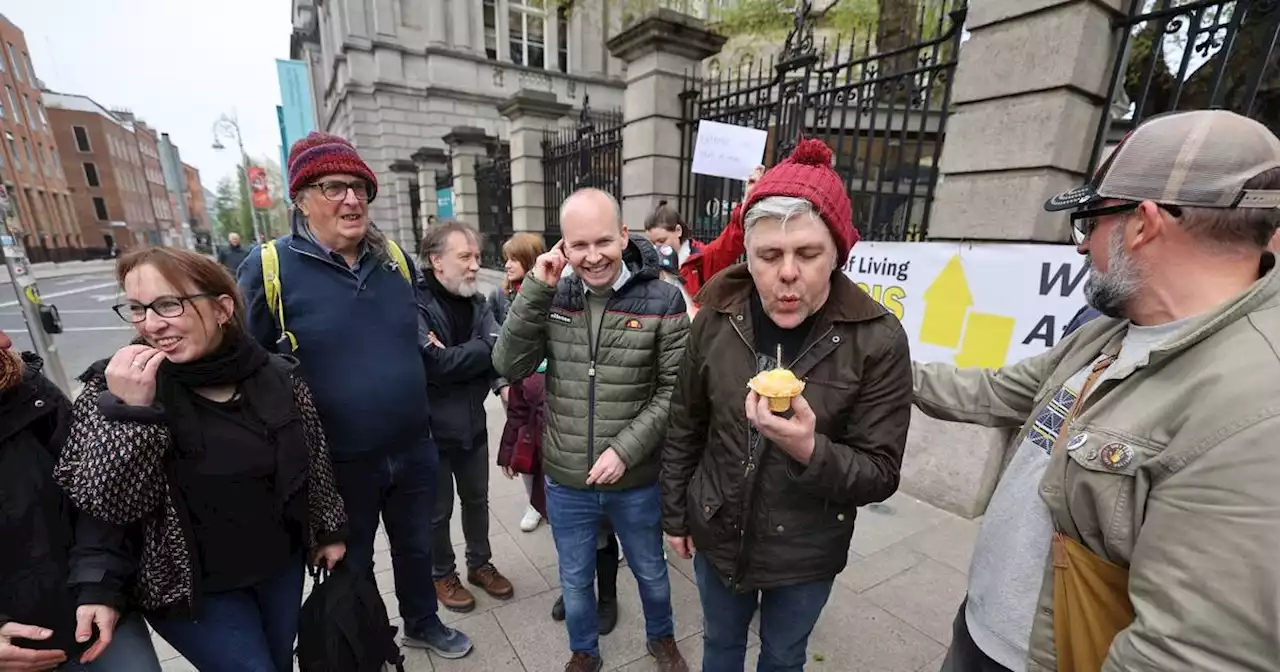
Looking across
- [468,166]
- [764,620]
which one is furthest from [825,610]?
[468,166]

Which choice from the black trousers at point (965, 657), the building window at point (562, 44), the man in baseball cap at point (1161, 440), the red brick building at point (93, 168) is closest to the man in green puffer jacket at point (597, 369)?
the black trousers at point (965, 657)

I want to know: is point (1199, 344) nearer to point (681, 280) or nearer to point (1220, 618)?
point (1220, 618)

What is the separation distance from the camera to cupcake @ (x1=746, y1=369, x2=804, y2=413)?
4.33 ft

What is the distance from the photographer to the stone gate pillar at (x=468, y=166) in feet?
36.8

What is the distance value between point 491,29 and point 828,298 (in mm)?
23715

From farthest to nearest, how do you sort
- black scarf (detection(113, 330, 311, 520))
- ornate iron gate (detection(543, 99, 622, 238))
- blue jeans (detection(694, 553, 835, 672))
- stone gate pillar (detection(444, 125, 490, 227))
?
stone gate pillar (detection(444, 125, 490, 227)), ornate iron gate (detection(543, 99, 622, 238)), blue jeans (detection(694, 553, 835, 672)), black scarf (detection(113, 330, 311, 520))

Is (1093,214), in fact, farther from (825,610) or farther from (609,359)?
(825,610)

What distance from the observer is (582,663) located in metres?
2.38

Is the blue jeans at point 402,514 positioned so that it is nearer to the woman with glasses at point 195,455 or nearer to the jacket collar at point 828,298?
the woman with glasses at point 195,455

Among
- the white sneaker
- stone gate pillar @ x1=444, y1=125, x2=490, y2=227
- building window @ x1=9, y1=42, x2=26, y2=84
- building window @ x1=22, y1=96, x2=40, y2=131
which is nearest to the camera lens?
the white sneaker

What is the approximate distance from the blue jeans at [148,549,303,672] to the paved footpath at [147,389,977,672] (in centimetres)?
88

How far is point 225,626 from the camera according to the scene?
169 cm

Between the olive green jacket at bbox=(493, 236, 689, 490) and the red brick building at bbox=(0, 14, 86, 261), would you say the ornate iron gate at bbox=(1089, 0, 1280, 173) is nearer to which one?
the olive green jacket at bbox=(493, 236, 689, 490)

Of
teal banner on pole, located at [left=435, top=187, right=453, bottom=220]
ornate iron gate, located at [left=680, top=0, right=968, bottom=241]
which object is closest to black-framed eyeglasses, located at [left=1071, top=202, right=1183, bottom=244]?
ornate iron gate, located at [left=680, top=0, right=968, bottom=241]
